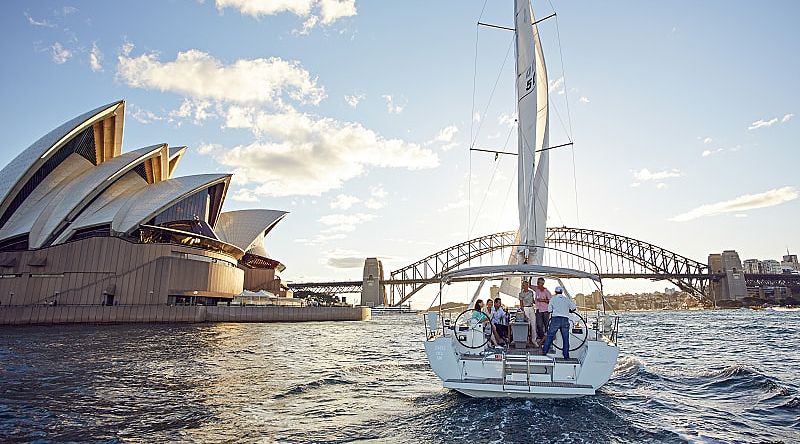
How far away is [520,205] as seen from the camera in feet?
54.4

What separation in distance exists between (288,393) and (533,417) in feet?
17.8

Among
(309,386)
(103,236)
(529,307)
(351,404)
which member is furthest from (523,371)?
(103,236)

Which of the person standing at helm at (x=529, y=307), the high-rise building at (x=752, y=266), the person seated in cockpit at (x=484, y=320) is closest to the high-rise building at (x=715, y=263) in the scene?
the high-rise building at (x=752, y=266)

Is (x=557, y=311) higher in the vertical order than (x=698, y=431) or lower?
higher

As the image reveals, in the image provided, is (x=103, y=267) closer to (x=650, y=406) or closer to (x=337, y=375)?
(x=337, y=375)

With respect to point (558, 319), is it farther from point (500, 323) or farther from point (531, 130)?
point (531, 130)

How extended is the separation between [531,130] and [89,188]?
45919 mm

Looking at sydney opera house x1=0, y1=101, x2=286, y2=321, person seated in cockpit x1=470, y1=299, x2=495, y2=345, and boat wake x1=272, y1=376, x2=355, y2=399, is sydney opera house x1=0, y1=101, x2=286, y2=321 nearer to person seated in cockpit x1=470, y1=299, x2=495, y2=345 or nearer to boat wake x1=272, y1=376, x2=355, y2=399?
boat wake x1=272, y1=376, x2=355, y2=399

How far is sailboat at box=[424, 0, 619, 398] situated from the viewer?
8828 millimetres

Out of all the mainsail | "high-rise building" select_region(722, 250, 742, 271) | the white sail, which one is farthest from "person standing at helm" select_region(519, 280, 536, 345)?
"high-rise building" select_region(722, 250, 742, 271)

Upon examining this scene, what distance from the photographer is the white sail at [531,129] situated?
52.7 feet

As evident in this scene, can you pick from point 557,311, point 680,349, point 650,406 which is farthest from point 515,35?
point 680,349

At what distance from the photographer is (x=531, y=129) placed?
16656 mm

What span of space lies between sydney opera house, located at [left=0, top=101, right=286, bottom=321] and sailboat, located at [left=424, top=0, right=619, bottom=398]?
→ 39099 mm
